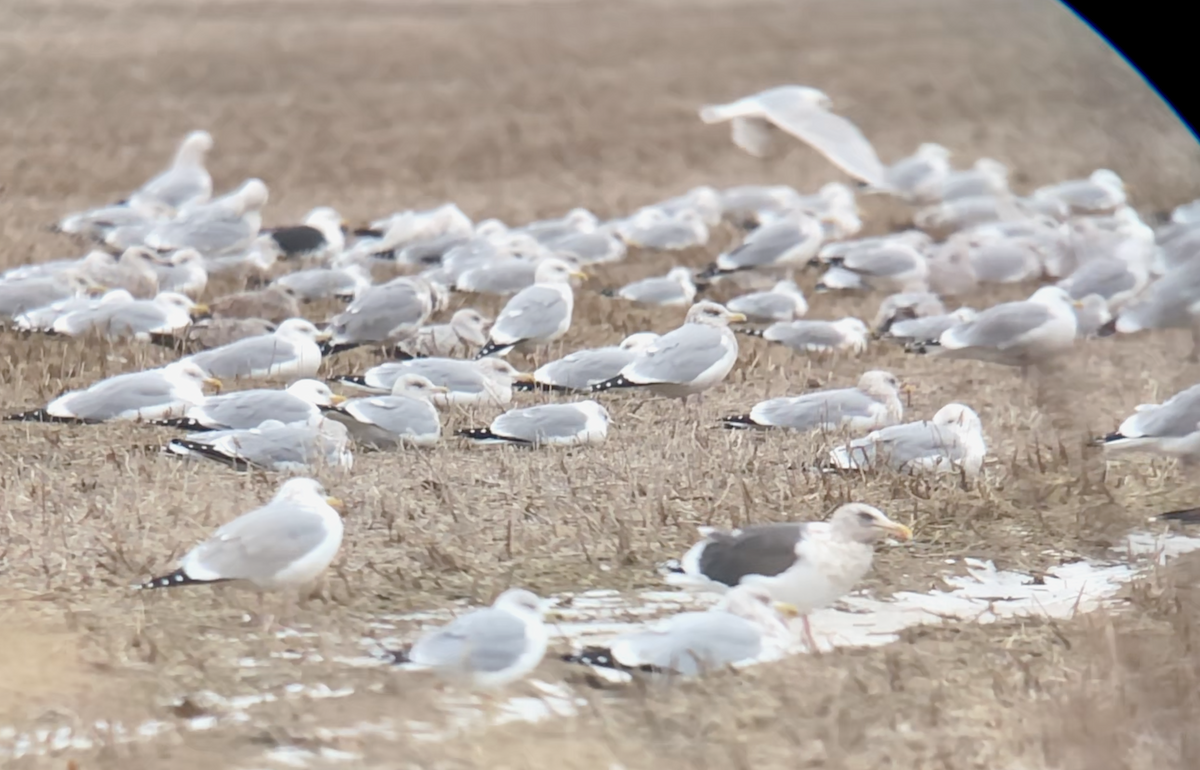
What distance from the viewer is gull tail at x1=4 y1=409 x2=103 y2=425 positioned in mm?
2592

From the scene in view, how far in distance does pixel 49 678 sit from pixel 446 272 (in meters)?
1.98

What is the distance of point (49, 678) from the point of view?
1.94 m

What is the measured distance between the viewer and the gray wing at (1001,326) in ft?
10.4

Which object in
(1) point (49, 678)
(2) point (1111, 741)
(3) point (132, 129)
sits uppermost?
(3) point (132, 129)

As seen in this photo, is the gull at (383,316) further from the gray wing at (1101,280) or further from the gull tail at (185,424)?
the gray wing at (1101,280)

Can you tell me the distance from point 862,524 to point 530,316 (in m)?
1.18

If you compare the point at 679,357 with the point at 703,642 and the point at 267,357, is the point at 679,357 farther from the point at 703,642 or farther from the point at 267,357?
the point at 703,642

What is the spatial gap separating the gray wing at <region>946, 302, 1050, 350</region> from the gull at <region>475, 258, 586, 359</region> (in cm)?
87

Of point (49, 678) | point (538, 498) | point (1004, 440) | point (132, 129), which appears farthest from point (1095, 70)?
point (49, 678)

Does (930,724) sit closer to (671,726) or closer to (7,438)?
(671,726)

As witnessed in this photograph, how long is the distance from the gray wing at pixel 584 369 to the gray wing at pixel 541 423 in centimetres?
22

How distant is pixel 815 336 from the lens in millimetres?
3285

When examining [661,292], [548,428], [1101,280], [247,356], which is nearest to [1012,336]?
[1101,280]

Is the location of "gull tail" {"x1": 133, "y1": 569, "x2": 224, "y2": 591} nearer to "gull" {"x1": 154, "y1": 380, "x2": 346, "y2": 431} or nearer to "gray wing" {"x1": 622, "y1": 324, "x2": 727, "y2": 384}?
"gull" {"x1": 154, "y1": 380, "x2": 346, "y2": 431}
